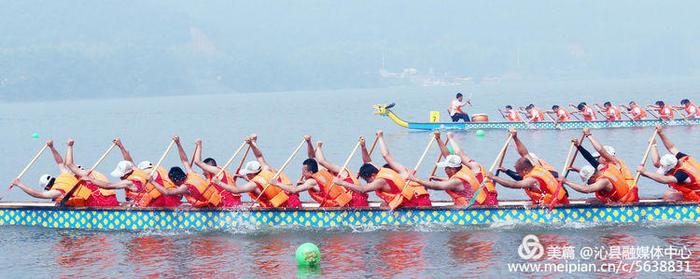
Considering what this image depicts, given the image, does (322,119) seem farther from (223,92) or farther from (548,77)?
(548,77)

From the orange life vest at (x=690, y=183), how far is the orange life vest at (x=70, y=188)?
408 inches

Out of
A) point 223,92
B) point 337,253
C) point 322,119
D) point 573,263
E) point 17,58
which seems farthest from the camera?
point 223,92

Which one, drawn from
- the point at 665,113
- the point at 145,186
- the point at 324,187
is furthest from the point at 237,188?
the point at 665,113

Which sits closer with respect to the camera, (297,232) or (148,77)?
(297,232)

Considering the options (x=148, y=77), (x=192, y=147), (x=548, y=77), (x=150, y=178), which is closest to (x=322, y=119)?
(x=192, y=147)

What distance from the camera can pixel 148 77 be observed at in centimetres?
15900

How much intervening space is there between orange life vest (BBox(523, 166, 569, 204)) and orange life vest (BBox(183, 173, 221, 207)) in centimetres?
547

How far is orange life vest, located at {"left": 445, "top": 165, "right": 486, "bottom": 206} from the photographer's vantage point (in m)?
17.1

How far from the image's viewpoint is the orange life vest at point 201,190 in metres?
17.9

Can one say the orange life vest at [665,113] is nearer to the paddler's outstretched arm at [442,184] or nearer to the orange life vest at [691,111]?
the orange life vest at [691,111]

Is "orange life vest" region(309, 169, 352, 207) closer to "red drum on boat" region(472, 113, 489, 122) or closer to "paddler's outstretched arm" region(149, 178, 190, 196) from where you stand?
"paddler's outstretched arm" region(149, 178, 190, 196)

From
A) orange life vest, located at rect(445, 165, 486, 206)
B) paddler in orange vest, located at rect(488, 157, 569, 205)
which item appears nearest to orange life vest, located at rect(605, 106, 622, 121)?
paddler in orange vest, located at rect(488, 157, 569, 205)

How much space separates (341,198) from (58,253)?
194 inches

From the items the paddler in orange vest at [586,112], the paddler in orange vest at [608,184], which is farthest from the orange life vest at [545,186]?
the paddler in orange vest at [586,112]
